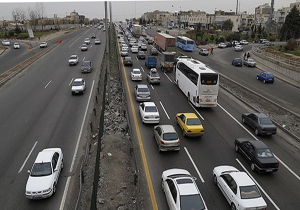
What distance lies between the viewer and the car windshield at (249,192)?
10.8 m

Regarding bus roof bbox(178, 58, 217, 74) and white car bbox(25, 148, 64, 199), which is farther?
bus roof bbox(178, 58, 217, 74)

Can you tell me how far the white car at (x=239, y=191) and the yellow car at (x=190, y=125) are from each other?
5.05m

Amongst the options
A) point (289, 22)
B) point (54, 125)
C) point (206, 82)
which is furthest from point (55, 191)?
point (289, 22)

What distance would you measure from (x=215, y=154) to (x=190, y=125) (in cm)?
275

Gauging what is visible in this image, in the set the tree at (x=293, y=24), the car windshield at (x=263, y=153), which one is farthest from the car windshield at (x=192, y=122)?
the tree at (x=293, y=24)

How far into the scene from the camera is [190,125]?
1758cm

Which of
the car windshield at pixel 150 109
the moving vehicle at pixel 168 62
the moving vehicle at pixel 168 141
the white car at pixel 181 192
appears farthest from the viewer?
the moving vehicle at pixel 168 62

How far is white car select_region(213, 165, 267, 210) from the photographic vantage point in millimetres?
10500

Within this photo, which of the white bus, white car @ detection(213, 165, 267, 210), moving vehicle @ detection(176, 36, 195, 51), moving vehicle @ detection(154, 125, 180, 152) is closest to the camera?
white car @ detection(213, 165, 267, 210)

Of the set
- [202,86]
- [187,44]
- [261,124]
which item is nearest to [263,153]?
[261,124]

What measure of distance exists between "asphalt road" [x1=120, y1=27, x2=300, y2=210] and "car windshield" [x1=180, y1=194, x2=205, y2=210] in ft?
5.55

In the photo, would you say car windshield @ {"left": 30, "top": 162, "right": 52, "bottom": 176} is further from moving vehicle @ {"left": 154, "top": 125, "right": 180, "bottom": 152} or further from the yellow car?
the yellow car

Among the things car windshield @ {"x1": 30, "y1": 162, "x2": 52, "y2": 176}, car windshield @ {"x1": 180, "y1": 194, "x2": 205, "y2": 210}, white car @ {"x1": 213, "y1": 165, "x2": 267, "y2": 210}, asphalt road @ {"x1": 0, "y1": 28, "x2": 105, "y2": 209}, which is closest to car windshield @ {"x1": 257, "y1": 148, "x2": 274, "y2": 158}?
white car @ {"x1": 213, "y1": 165, "x2": 267, "y2": 210}

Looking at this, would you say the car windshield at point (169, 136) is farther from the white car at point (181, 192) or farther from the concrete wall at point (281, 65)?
the concrete wall at point (281, 65)
